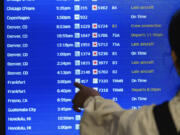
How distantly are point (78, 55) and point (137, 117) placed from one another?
699 mm

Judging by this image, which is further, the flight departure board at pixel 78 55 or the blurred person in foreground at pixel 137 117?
the flight departure board at pixel 78 55

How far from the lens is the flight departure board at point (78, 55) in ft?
5.38

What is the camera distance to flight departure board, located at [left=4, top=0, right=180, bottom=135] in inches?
64.6

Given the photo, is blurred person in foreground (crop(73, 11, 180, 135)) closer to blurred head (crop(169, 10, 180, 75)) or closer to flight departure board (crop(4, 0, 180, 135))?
blurred head (crop(169, 10, 180, 75))

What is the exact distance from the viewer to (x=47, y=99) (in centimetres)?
164

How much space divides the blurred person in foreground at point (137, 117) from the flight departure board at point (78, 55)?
382mm

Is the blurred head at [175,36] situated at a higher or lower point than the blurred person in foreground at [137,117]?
higher

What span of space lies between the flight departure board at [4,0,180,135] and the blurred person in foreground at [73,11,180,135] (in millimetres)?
382
